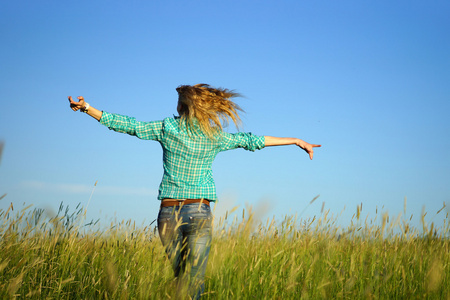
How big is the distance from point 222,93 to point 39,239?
7.98 ft

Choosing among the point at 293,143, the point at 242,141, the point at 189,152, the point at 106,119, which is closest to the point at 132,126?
the point at 106,119

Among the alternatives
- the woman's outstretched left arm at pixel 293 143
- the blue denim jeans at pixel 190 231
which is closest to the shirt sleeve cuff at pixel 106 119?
the blue denim jeans at pixel 190 231

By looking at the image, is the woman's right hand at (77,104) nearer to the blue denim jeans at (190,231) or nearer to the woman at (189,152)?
the woman at (189,152)

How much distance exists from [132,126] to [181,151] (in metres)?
0.56

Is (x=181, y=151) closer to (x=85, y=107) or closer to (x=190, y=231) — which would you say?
(x=190, y=231)

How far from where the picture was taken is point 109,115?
373 centimetres

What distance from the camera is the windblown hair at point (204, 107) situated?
3.59 metres

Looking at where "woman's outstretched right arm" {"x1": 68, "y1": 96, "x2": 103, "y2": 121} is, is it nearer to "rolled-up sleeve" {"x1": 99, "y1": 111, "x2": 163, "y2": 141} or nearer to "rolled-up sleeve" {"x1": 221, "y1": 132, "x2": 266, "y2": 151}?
"rolled-up sleeve" {"x1": 99, "y1": 111, "x2": 163, "y2": 141}

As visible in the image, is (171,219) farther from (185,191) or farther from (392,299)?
(392,299)

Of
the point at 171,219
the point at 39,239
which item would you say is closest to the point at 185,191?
the point at 171,219

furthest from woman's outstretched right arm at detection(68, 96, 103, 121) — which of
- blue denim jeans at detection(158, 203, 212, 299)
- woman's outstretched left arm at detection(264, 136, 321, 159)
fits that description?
Result: woman's outstretched left arm at detection(264, 136, 321, 159)

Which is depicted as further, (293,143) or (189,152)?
(293,143)

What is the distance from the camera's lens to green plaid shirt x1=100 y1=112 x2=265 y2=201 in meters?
3.41

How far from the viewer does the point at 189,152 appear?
11.5 ft
